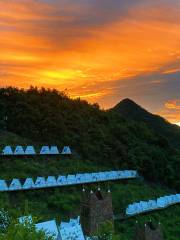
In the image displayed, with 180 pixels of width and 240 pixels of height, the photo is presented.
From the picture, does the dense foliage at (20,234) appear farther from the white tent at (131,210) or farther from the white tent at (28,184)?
the white tent at (131,210)

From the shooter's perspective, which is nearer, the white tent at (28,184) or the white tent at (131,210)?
the white tent at (28,184)

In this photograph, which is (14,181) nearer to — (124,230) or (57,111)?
(124,230)

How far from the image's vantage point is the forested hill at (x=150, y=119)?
138000 mm

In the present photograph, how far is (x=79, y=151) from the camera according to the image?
75.2 metres

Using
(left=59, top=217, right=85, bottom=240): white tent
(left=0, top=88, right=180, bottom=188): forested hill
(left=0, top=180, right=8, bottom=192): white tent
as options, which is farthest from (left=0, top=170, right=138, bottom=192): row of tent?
(left=59, top=217, right=85, bottom=240): white tent

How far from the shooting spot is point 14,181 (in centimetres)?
5109

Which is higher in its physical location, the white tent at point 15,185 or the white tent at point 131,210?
the white tent at point 15,185

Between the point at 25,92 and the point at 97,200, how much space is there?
45205mm

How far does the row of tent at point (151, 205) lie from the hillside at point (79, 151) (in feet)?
2.66

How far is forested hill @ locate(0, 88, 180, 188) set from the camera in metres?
75.1

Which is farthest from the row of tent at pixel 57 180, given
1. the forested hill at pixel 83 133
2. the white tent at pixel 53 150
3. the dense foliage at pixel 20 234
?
the dense foliage at pixel 20 234

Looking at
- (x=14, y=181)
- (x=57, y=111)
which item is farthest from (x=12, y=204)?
(x=57, y=111)

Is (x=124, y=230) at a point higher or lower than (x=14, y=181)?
lower

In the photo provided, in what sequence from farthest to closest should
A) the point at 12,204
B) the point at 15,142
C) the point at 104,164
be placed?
1. the point at 104,164
2. the point at 15,142
3. the point at 12,204
